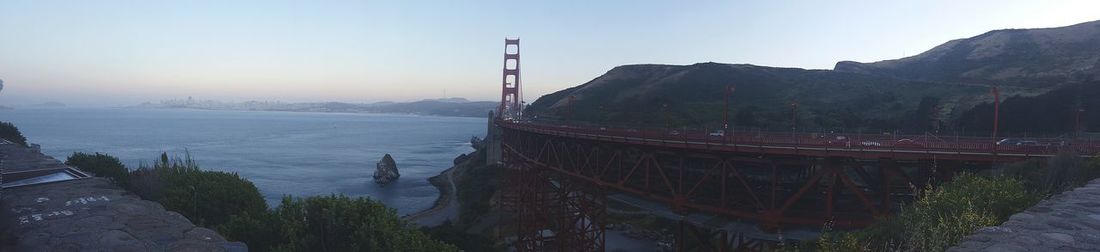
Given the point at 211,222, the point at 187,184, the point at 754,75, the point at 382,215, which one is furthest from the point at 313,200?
the point at 754,75

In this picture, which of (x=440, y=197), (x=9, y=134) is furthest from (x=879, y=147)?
(x=9, y=134)

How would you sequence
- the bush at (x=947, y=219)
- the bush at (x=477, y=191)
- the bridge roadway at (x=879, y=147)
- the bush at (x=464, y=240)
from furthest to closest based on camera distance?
the bush at (x=477, y=191)
the bush at (x=464, y=240)
the bridge roadway at (x=879, y=147)
the bush at (x=947, y=219)

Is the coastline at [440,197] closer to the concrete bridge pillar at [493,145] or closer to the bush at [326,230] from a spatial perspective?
the concrete bridge pillar at [493,145]

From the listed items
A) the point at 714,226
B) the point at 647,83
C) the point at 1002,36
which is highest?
the point at 1002,36

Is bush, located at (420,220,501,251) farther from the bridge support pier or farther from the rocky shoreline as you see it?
the rocky shoreline

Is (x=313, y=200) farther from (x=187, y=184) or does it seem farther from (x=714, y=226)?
(x=714, y=226)

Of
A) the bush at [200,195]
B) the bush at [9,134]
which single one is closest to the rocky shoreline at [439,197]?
the bush at [200,195]
